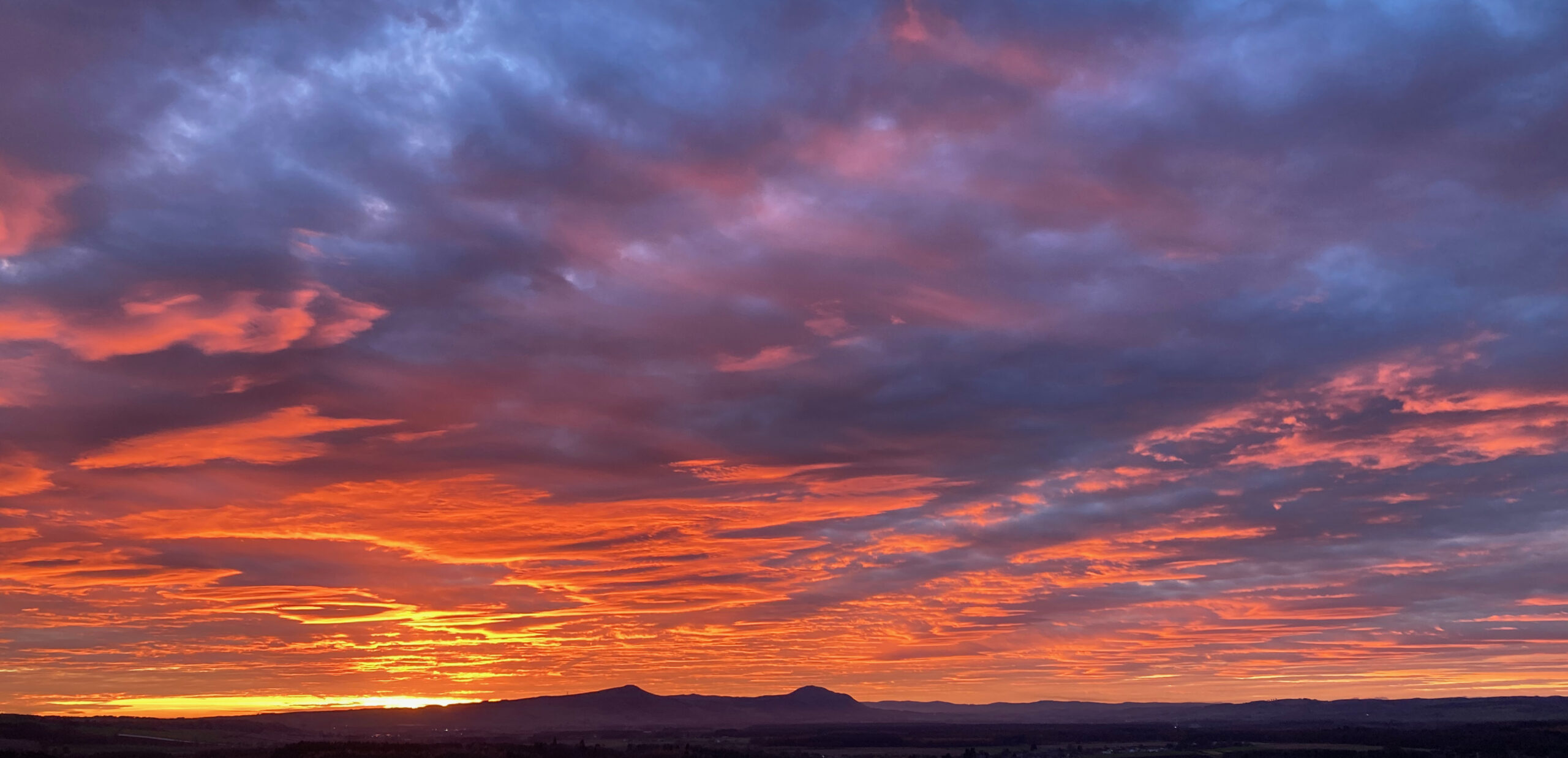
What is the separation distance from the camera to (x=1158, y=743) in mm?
178000

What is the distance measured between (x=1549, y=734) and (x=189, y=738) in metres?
197

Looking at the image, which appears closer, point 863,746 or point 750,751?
point 750,751

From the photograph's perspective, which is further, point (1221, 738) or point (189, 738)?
point (1221, 738)

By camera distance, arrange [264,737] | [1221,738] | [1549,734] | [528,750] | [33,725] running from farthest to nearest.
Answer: [1221,738] < [264,737] < [1549,734] < [33,725] < [528,750]

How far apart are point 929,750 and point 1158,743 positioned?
35.9m

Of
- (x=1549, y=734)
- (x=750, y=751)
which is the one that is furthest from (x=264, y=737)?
(x=1549, y=734)

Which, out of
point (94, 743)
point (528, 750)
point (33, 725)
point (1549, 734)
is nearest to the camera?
point (528, 750)

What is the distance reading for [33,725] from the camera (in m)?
153

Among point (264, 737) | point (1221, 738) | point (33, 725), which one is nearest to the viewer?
point (33, 725)

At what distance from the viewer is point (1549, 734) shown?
16562cm

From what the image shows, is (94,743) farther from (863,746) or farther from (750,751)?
(863,746)

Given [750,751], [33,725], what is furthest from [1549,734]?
[33,725]

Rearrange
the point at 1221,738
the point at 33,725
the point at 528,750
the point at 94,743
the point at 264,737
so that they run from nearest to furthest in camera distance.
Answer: the point at 528,750
the point at 94,743
the point at 33,725
the point at 264,737
the point at 1221,738

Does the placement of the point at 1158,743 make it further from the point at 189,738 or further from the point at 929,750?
the point at 189,738
